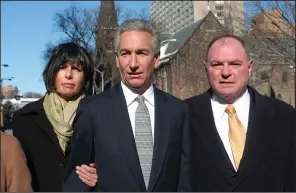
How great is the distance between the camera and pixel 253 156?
298 cm

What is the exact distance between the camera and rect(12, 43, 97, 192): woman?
3.24 metres

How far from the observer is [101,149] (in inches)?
101

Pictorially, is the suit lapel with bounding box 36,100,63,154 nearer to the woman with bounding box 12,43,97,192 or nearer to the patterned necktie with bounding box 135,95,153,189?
the woman with bounding box 12,43,97,192

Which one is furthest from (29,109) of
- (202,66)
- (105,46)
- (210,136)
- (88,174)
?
(105,46)

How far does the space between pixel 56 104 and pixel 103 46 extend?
116ft

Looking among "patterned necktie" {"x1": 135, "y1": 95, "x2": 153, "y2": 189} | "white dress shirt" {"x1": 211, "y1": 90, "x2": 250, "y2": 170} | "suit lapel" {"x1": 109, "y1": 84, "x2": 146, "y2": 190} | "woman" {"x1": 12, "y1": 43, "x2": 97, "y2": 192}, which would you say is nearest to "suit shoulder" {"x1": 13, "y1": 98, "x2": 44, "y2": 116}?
"woman" {"x1": 12, "y1": 43, "x2": 97, "y2": 192}

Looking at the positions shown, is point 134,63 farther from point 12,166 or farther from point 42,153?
point 42,153

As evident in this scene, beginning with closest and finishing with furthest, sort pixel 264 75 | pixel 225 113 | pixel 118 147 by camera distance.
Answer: pixel 118 147, pixel 225 113, pixel 264 75

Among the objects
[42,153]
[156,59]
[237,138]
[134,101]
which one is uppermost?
[156,59]

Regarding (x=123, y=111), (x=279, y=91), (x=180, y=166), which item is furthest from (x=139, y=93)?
(x=279, y=91)

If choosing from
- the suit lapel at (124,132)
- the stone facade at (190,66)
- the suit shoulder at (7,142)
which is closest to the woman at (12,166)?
the suit shoulder at (7,142)

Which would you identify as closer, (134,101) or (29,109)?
(134,101)

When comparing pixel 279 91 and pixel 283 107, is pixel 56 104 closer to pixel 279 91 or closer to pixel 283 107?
pixel 283 107

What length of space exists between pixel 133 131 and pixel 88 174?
0.38 m
